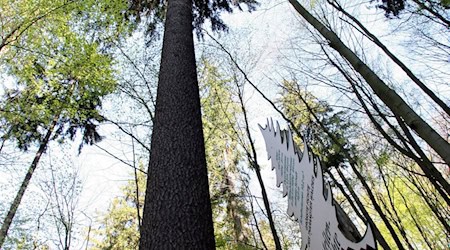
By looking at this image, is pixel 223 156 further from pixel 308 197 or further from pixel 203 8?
pixel 308 197

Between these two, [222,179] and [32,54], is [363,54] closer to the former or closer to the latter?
[222,179]

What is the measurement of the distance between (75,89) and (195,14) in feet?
8.91

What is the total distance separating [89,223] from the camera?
6188 millimetres

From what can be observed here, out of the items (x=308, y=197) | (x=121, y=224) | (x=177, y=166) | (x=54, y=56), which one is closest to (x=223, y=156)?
(x=54, y=56)

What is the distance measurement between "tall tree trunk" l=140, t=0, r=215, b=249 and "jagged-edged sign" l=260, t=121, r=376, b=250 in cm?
49

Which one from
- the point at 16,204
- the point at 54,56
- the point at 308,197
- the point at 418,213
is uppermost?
the point at 54,56

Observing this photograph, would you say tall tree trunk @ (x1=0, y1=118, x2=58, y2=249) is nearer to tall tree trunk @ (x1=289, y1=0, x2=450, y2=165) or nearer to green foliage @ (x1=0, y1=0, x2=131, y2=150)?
green foliage @ (x1=0, y1=0, x2=131, y2=150)

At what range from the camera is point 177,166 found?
76.6 inches

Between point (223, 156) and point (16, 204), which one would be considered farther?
point (223, 156)

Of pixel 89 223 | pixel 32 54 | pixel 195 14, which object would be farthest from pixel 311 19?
pixel 89 223

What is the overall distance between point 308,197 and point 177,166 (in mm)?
868

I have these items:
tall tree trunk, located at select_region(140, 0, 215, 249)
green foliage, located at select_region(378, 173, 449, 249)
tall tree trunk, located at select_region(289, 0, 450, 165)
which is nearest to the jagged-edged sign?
tall tree trunk, located at select_region(140, 0, 215, 249)

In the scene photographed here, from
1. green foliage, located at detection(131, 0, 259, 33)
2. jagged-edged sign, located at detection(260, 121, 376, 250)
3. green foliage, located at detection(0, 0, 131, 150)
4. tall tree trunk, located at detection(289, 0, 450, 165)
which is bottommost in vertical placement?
jagged-edged sign, located at detection(260, 121, 376, 250)

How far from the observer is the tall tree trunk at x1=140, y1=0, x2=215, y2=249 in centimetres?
163
